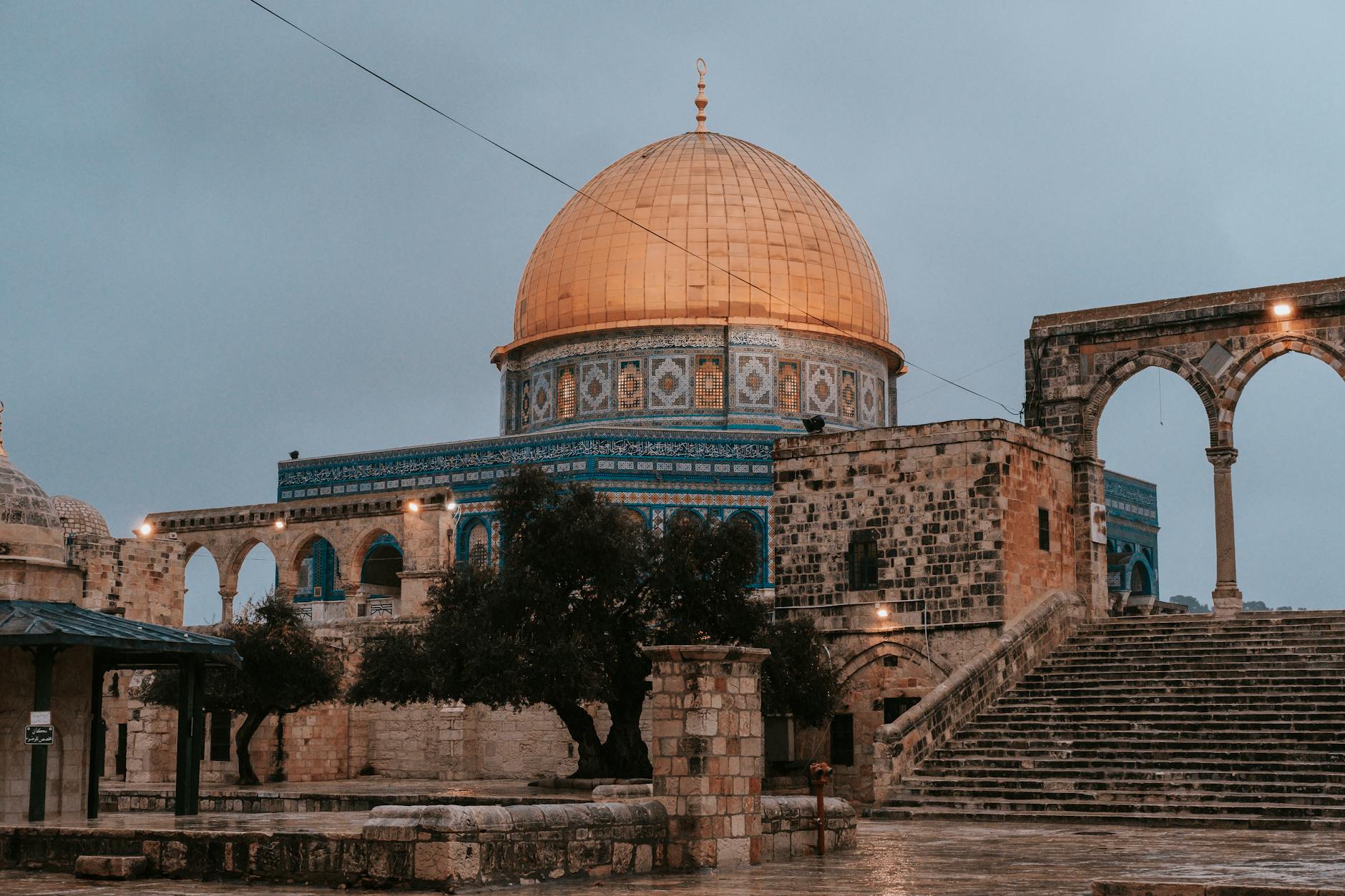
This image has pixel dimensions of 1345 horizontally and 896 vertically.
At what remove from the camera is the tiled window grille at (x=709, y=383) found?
3812cm

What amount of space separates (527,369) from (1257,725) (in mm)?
24502

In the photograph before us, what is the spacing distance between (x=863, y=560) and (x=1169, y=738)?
5751mm

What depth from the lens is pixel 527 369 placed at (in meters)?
40.8

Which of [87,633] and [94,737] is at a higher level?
[87,633]

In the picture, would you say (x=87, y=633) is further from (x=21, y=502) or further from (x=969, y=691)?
(x=969, y=691)

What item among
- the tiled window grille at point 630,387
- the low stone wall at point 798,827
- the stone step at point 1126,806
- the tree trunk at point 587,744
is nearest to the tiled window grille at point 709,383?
the tiled window grille at point 630,387

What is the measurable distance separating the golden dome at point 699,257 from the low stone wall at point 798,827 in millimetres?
25102

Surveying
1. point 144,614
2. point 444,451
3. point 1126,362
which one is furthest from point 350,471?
point 1126,362

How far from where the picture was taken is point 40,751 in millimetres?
14523

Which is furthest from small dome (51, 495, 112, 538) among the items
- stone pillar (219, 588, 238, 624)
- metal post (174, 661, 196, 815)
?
metal post (174, 661, 196, 815)

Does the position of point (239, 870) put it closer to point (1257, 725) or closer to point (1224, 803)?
point (1224, 803)

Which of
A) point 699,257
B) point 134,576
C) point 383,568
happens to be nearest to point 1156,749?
point 134,576

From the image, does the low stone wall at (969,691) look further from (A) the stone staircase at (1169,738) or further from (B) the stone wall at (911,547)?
(B) the stone wall at (911,547)

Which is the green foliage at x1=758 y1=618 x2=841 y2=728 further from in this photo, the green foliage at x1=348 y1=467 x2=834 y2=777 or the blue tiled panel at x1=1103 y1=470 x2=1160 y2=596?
the blue tiled panel at x1=1103 y1=470 x2=1160 y2=596
